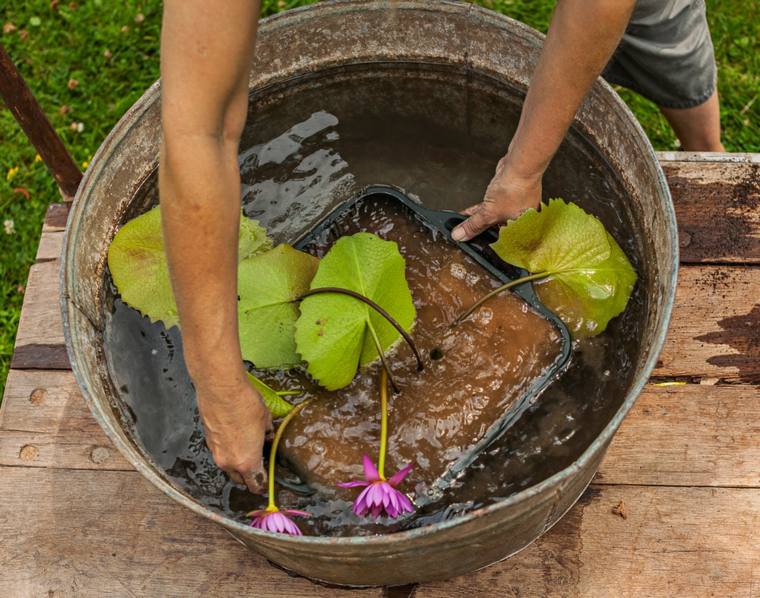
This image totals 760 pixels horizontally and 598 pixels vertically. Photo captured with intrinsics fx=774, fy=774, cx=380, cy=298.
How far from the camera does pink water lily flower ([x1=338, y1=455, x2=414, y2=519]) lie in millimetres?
1217

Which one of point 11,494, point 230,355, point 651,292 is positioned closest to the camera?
point 230,355

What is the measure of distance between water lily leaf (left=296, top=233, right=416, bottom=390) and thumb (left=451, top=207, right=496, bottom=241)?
200 mm

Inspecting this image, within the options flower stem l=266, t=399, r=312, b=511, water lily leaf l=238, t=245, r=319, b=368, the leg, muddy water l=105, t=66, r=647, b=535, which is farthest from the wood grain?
the leg

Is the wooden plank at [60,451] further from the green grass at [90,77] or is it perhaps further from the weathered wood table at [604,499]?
the green grass at [90,77]

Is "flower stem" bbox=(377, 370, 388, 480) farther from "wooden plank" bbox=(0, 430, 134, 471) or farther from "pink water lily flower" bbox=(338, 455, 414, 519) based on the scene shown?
"wooden plank" bbox=(0, 430, 134, 471)

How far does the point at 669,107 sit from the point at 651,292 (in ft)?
2.67

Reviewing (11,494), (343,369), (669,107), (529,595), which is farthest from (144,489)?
(669,107)

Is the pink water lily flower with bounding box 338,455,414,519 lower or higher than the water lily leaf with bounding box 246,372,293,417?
lower

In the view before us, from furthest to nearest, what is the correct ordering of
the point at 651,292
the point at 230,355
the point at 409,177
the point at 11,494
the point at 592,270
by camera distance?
the point at 409,177, the point at 11,494, the point at 592,270, the point at 651,292, the point at 230,355

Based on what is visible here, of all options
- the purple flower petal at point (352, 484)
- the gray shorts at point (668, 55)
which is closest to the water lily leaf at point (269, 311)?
the purple flower petal at point (352, 484)

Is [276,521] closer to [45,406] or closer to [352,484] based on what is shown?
[352,484]

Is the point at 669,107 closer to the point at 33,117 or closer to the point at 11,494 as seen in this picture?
the point at 33,117

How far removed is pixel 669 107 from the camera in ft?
6.39

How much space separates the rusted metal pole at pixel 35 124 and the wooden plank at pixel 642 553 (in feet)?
4.10
